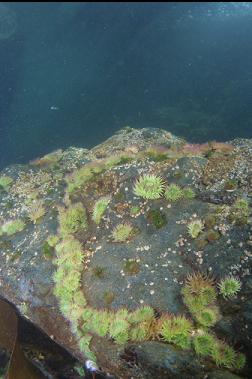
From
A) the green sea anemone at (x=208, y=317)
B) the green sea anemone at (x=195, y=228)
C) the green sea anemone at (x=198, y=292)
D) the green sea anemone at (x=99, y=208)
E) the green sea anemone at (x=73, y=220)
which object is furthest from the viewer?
the green sea anemone at (x=73, y=220)

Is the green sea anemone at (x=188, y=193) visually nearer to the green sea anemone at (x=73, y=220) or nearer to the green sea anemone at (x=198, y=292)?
the green sea anemone at (x=198, y=292)

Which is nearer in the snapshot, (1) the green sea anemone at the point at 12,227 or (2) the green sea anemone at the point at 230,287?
(2) the green sea anemone at the point at 230,287

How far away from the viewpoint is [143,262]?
670 centimetres

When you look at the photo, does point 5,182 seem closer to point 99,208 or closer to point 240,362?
point 99,208

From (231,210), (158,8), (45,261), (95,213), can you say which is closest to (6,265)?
(45,261)

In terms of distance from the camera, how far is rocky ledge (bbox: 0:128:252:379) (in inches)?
220

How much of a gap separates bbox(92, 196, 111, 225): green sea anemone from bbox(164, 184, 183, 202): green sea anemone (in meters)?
1.40

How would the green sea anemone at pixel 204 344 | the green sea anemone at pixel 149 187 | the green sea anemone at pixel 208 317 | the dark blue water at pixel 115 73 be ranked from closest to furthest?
1. the green sea anemone at pixel 204 344
2. the green sea anemone at pixel 208 317
3. the green sea anemone at pixel 149 187
4. the dark blue water at pixel 115 73

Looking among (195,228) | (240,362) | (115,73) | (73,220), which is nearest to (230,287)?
(240,362)

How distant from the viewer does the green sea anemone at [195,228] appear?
643 centimetres

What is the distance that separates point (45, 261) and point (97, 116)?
18692 mm

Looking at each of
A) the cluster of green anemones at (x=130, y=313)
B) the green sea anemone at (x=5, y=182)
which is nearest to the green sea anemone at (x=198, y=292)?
the cluster of green anemones at (x=130, y=313)

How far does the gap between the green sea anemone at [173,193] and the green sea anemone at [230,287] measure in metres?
1.99

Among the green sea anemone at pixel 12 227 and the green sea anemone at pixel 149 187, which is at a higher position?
the green sea anemone at pixel 149 187
